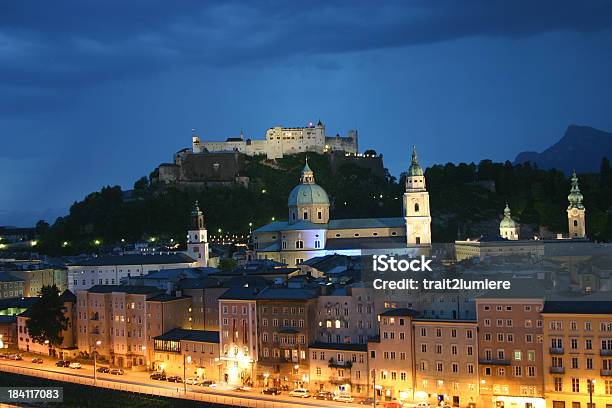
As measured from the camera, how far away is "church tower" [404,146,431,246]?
8238 centimetres

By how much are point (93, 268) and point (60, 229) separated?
3731cm

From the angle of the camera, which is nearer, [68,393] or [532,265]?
[68,393]

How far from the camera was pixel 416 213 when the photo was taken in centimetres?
8294

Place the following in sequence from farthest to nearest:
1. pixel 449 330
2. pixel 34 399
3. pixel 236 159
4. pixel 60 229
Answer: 1. pixel 236 159
2. pixel 60 229
3. pixel 34 399
4. pixel 449 330

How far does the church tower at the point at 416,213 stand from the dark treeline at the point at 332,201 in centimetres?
1645

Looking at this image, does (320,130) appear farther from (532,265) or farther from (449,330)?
(449,330)

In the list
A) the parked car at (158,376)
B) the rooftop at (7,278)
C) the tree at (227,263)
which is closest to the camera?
the parked car at (158,376)

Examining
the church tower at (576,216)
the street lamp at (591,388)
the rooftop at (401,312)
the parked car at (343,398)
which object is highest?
the church tower at (576,216)

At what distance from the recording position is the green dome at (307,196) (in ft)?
295

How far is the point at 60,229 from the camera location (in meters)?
114

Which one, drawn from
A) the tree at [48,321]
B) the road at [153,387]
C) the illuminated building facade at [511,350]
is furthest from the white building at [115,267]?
the illuminated building facade at [511,350]

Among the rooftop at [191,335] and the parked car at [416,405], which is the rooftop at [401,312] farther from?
the rooftop at [191,335]

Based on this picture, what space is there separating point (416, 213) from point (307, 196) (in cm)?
1209

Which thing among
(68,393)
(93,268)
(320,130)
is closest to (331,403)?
(68,393)
